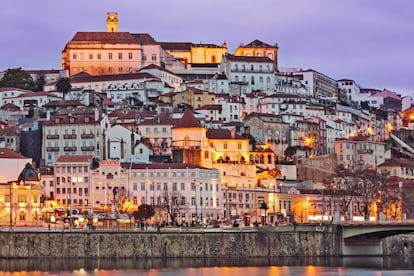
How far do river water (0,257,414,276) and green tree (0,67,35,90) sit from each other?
61851 mm

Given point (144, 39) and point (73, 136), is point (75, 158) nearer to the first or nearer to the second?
point (73, 136)

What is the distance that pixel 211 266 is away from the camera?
6644 cm

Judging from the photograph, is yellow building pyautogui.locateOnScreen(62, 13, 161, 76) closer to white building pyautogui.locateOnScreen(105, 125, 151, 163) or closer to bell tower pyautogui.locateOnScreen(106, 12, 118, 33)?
bell tower pyautogui.locateOnScreen(106, 12, 118, 33)

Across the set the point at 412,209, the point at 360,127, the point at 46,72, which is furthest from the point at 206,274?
the point at 46,72

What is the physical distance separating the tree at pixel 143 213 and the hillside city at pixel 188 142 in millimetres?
103

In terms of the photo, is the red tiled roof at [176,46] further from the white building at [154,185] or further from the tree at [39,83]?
the white building at [154,185]

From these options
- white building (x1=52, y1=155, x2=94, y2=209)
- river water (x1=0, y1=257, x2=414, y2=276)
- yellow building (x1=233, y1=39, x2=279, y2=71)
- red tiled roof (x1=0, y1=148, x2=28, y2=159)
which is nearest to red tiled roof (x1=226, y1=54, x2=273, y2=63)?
yellow building (x1=233, y1=39, x2=279, y2=71)

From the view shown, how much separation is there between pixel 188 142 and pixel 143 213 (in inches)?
588

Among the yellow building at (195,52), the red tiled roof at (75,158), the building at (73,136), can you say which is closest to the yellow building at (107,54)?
the yellow building at (195,52)

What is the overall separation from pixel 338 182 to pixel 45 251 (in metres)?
36.8

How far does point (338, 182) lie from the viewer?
10100cm

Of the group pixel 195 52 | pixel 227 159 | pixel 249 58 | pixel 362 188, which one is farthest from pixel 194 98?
pixel 195 52

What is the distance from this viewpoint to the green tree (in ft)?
426

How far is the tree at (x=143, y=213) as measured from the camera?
82750 mm
